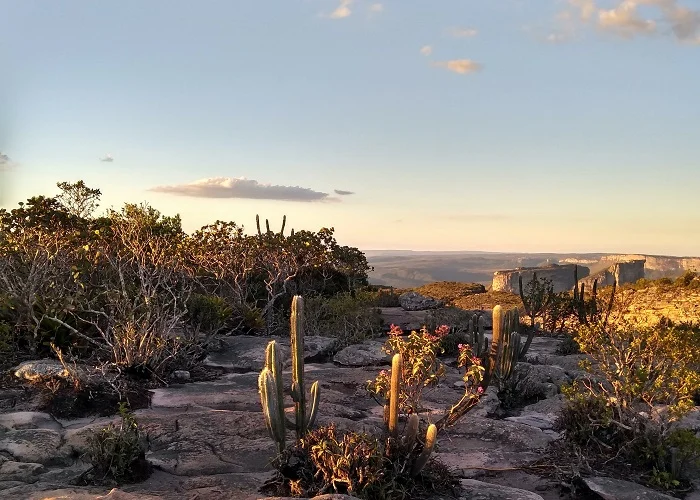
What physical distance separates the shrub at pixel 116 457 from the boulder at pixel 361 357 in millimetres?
7641

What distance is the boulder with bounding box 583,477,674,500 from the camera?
19.8 ft

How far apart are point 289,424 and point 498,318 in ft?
10.2

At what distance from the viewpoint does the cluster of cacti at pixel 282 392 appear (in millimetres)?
6039

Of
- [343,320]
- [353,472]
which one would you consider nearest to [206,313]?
[343,320]

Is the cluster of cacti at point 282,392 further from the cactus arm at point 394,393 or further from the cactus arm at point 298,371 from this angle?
the cactus arm at point 394,393

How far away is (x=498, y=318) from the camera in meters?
7.75

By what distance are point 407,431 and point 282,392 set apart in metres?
1.37

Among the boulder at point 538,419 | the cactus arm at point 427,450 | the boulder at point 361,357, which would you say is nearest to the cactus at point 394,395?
the cactus arm at point 427,450

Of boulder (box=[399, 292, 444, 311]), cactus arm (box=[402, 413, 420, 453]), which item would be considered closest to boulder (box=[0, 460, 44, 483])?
cactus arm (box=[402, 413, 420, 453])

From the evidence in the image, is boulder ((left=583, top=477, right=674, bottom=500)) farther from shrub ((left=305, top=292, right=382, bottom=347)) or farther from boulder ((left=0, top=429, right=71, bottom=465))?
shrub ((left=305, top=292, right=382, bottom=347))

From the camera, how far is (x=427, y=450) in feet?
18.4

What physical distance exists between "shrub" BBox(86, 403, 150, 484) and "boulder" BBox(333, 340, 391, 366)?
7641 mm

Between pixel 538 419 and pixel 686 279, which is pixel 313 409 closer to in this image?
pixel 538 419

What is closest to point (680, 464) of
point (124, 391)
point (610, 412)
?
point (610, 412)
